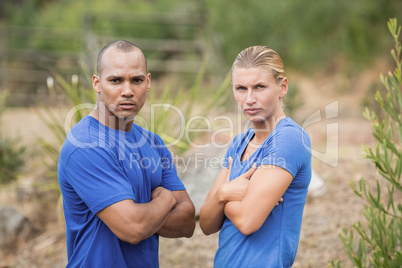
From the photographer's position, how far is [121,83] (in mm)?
2041

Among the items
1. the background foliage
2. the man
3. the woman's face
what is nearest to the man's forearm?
the man

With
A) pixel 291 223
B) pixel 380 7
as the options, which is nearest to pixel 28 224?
pixel 291 223

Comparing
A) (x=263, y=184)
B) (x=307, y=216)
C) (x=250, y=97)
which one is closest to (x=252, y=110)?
(x=250, y=97)

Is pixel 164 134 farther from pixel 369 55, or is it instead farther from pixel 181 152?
pixel 369 55

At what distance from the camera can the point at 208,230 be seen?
6.65 feet

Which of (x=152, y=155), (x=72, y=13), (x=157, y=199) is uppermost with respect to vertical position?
(x=72, y=13)

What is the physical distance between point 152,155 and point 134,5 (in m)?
13.1

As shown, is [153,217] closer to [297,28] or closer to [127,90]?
[127,90]

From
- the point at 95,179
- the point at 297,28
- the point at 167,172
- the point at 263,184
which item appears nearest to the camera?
the point at 263,184

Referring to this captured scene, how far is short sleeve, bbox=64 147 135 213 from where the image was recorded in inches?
73.2

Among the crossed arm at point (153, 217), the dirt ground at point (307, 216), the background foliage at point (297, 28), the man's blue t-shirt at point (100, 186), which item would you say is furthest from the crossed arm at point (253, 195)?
the background foliage at point (297, 28)

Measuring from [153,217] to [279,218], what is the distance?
51 centimetres

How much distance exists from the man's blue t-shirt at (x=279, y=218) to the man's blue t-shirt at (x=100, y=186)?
0.42 meters

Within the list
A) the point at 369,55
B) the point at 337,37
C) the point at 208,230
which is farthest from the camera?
the point at 337,37
